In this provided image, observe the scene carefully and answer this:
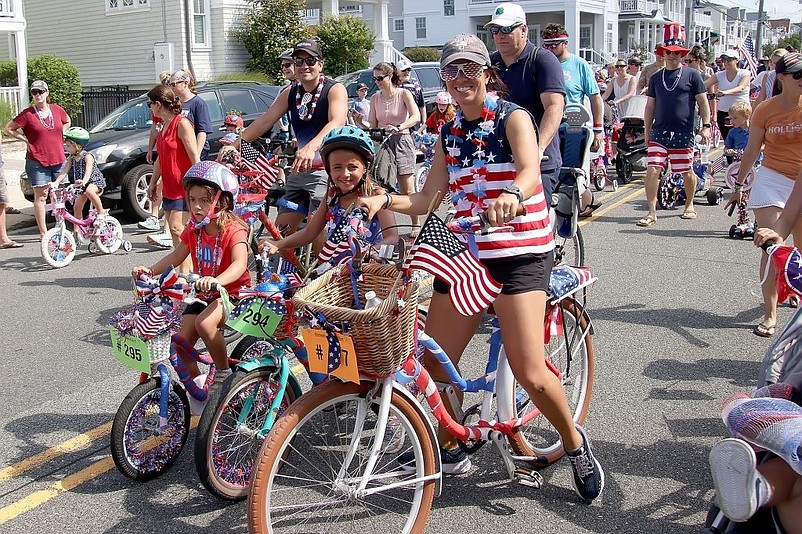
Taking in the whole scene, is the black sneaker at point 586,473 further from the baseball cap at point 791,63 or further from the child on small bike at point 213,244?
the baseball cap at point 791,63

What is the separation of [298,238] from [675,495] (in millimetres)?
2170

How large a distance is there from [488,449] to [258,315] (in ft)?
5.18

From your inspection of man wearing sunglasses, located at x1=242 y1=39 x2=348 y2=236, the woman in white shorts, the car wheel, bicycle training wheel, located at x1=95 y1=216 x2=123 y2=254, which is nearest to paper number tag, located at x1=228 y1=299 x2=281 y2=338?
Result: man wearing sunglasses, located at x1=242 y1=39 x2=348 y2=236

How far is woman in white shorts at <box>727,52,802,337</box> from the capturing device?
6.41 metres

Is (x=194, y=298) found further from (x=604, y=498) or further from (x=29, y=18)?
→ (x=29, y=18)

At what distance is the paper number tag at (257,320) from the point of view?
3758mm

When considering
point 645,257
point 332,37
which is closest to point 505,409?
point 645,257

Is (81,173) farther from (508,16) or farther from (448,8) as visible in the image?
(448,8)

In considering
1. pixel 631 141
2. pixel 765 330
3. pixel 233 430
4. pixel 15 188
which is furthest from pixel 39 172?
pixel 631 141

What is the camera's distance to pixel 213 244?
15.0 ft

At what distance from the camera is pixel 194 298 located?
425 cm

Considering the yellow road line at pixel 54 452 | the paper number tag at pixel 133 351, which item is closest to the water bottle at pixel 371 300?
the paper number tag at pixel 133 351

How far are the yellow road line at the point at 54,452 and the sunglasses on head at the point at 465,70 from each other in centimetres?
286

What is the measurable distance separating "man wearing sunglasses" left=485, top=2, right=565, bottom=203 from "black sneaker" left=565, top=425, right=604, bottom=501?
2.21 meters
